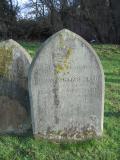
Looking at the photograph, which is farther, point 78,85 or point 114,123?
point 114,123

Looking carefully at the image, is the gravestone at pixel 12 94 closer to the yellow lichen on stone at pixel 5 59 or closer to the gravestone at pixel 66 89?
the yellow lichen on stone at pixel 5 59

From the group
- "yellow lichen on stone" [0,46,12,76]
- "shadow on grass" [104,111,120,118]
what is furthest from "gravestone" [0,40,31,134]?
"shadow on grass" [104,111,120,118]

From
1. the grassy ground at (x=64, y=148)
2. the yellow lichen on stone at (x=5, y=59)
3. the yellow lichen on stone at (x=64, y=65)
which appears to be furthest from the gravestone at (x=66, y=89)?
the yellow lichen on stone at (x=5, y=59)

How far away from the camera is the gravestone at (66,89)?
629 cm

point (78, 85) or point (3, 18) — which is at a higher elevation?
point (3, 18)

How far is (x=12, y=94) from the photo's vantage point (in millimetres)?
6859

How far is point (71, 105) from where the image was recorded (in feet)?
21.2

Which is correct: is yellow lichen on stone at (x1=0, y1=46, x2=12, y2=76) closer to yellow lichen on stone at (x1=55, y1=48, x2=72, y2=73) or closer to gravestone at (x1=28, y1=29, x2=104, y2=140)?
gravestone at (x1=28, y1=29, x2=104, y2=140)

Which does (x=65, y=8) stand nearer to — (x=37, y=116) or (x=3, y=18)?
(x=3, y=18)

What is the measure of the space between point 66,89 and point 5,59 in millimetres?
1116

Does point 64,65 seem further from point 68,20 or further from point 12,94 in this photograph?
point 68,20

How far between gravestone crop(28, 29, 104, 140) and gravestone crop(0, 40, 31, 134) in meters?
0.43

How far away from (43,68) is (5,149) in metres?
1.28

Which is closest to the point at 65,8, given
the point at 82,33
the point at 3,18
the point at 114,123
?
the point at 82,33
